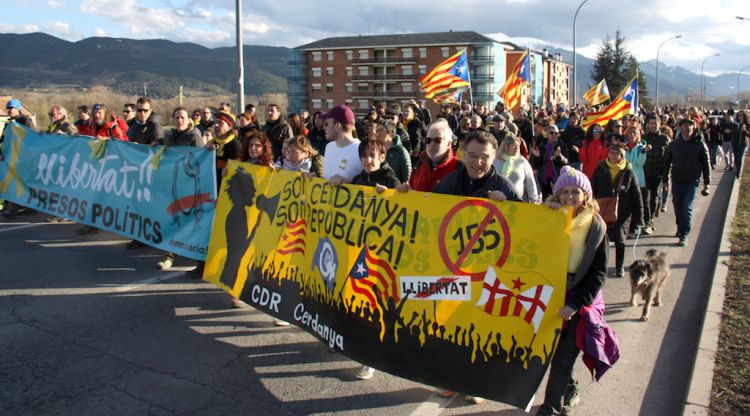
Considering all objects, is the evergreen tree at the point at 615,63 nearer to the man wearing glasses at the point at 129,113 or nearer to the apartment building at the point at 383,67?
the apartment building at the point at 383,67

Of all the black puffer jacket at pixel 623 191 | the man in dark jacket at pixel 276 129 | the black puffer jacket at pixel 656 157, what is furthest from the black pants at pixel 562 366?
the black puffer jacket at pixel 656 157

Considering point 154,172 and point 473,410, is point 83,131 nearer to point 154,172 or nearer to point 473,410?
point 154,172

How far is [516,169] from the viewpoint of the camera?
6.82 meters

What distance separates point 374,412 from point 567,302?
4.74 ft

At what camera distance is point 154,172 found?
7.59 metres

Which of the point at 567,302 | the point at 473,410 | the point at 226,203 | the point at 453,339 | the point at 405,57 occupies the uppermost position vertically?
the point at 405,57

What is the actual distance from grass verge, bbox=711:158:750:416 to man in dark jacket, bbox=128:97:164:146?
7.71m

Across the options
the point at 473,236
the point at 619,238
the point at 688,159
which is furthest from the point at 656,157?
the point at 473,236

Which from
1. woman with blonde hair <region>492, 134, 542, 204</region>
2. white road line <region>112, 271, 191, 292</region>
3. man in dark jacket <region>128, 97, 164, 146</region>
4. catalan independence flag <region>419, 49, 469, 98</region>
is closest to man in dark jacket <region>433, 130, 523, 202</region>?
woman with blonde hair <region>492, 134, 542, 204</region>

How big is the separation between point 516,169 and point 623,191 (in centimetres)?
155

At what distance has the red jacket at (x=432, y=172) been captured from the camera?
210 inches

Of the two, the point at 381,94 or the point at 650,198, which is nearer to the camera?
the point at 650,198

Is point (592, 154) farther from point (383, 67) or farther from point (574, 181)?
point (383, 67)

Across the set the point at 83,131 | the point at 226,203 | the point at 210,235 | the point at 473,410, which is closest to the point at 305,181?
the point at 226,203
